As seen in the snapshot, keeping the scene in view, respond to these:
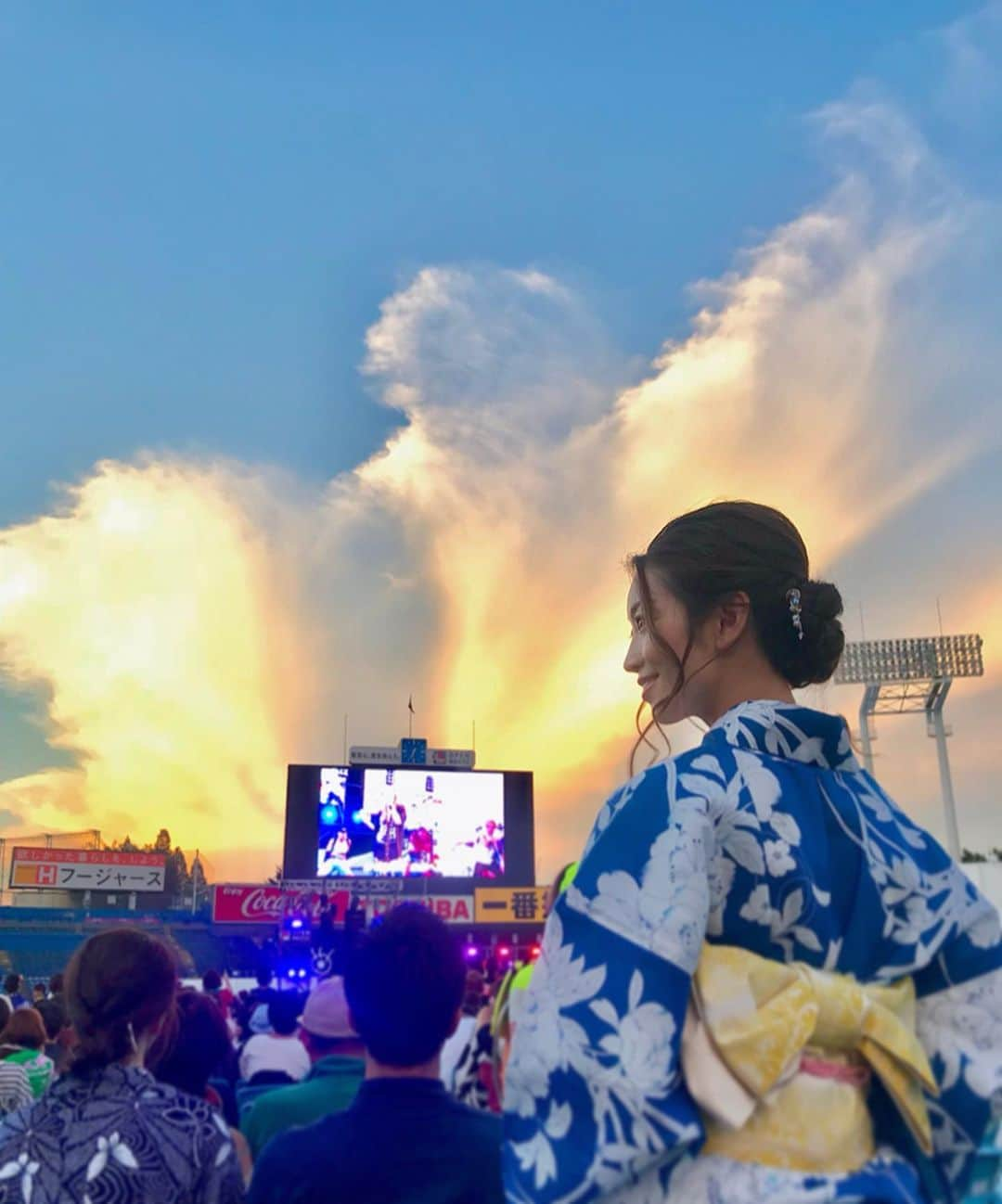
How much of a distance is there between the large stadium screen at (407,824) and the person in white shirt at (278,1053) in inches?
765

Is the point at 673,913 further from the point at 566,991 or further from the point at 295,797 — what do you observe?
the point at 295,797

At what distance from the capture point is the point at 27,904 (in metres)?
39.3

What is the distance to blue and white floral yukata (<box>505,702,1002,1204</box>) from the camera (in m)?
1.00

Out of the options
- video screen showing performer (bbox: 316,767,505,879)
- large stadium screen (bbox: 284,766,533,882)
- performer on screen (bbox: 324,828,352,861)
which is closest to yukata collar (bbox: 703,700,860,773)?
large stadium screen (bbox: 284,766,533,882)

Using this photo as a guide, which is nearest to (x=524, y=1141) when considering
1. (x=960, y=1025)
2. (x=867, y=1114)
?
(x=867, y=1114)

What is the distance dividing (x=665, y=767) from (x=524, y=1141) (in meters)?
0.41

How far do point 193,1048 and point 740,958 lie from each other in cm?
239

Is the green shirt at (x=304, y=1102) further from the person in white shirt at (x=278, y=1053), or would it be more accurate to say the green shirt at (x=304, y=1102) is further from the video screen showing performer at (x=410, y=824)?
the video screen showing performer at (x=410, y=824)

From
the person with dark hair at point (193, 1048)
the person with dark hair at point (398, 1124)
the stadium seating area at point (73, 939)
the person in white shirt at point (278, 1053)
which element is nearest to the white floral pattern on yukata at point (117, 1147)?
the person with dark hair at point (398, 1124)

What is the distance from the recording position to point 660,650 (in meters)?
1.45

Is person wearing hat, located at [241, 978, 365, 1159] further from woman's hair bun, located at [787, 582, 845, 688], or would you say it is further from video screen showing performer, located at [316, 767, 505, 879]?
video screen showing performer, located at [316, 767, 505, 879]

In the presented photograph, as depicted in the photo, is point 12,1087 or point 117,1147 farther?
point 12,1087

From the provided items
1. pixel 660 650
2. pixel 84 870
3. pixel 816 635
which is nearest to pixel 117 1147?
pixel 660 650

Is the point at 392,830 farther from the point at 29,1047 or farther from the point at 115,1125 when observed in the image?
the point at 115,1125
